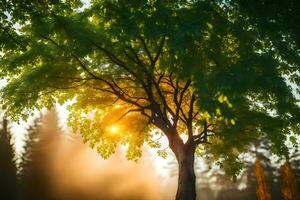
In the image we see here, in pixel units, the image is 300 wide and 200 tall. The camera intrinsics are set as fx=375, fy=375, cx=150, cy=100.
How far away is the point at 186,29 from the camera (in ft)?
35.2

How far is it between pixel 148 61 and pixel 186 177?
5.69 metres

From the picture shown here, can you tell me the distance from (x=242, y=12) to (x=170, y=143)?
7743 millimetres

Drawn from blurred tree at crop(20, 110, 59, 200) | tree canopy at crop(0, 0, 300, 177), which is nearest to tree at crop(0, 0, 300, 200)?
tree canopy at crop(0, 0, 300, 177)

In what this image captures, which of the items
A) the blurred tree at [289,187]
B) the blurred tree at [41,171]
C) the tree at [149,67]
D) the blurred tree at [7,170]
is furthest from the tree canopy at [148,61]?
the blurred tree at [7,170]

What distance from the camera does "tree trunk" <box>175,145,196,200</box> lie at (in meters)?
17.2

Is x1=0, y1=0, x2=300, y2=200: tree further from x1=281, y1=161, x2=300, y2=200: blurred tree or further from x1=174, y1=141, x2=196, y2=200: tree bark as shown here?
x1=281, y1=161, x2=300, y2=200: blurred tree

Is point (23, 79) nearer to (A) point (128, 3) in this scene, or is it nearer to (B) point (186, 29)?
(A) point (128, 3)

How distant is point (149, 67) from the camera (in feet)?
55.3

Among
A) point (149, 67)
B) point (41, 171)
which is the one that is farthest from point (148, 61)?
point (41, 171)

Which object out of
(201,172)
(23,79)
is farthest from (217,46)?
(201,172)

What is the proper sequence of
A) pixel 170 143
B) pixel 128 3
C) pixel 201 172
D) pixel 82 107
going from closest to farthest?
pixel 128 3 → pixel 170 143 → pixel 82 107 → pixel 201 172

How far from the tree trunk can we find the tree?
48 mm

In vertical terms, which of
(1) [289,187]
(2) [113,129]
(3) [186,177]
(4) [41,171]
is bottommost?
(3) [186,177]

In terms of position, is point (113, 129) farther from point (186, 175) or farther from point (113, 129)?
point (186, 175)
